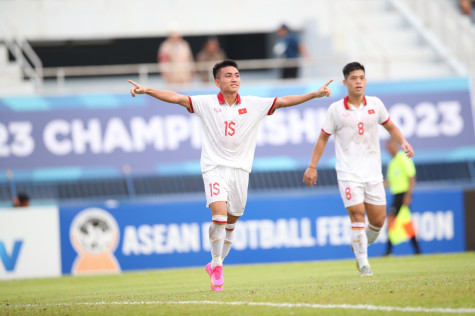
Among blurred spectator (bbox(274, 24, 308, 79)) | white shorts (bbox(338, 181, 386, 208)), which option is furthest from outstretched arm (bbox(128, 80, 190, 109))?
blurred spectator (bbox(274, 24, 308, 79))

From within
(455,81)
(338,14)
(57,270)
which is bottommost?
(57,270)

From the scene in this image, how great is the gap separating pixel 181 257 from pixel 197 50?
40.1 feet

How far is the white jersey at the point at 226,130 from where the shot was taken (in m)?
9.85

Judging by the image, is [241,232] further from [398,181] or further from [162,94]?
[162,94]

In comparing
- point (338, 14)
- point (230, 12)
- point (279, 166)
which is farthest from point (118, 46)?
point (279, 166)

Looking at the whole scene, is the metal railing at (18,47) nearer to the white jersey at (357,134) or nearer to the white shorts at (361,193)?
the white jersey at (357,134)

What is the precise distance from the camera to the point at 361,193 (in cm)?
1119

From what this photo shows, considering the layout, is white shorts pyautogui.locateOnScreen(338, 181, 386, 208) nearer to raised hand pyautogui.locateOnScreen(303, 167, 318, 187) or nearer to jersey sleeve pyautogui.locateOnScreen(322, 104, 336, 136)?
raised hand pyautogui.locateOnScreen(303, 167, 318, 187)

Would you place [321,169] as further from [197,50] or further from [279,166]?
[197,50]

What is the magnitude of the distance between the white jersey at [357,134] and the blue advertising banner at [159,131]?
8307 mm

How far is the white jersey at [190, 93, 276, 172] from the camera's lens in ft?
32.3

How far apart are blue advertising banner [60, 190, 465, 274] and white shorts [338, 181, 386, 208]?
6420 millimetres

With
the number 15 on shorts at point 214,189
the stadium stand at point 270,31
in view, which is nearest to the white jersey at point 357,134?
the number 15 on shorts at point 214,189

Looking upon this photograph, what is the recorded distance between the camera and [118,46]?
27.8 metres
